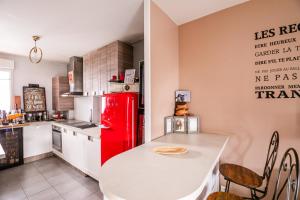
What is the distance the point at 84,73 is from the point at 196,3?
270 cm

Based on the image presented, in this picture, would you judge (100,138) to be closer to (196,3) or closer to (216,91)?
(216,91)

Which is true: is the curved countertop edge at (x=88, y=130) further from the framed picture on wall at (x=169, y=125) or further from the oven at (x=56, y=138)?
the framed picture on wall at (x=169, y=125)

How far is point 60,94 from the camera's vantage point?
380 cm

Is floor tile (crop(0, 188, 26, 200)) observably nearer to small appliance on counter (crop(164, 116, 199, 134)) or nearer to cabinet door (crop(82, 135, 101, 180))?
cabinet door (crop(82, 135, 101, 180))

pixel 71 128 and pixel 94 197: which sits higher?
pixel 71 128

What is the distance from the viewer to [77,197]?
216 cm

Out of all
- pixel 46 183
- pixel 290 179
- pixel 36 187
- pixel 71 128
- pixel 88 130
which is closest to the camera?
pixel 290 179

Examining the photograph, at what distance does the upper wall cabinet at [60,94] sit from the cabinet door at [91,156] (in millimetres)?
1755

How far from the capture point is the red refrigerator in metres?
1.91

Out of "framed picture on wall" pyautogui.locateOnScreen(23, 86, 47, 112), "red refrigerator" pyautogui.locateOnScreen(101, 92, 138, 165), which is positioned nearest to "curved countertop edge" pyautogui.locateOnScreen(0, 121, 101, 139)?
"red refrigerator" pyautogui.locateOnScreen(101, 92, 138, 165)

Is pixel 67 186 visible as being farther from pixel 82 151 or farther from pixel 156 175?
pixel 156 175

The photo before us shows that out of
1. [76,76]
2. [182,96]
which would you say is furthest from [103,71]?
[182,96]

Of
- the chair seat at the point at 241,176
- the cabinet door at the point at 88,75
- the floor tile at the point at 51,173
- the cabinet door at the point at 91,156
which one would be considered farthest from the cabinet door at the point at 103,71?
the chair seat at the point at 241,176

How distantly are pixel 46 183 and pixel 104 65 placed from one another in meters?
2.24
